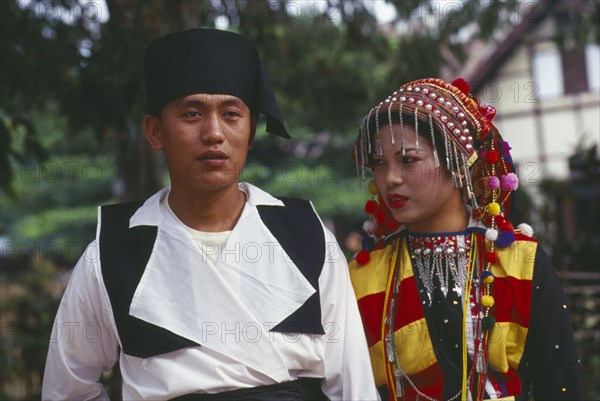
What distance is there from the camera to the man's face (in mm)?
2514

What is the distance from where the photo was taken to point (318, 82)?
27.7ft

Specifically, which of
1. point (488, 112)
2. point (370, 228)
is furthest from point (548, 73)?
point (370, 228)

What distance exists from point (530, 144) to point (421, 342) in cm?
1166

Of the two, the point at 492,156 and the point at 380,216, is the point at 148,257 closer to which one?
the point at 380,216

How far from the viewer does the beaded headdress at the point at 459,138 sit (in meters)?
2.70

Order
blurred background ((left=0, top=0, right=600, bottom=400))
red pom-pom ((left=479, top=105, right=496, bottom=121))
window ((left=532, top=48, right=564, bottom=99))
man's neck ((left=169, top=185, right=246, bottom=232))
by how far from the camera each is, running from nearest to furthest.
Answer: man's neck ((left=169, top=185, right=246, bottom=232)) < red pom-pom ((left=479, top=105, right=496, bottom=121)) < blurred background ((left=0, top=0, right=600, bottom=400)) < window ((left=532, top=48, right=564, bottom=99))

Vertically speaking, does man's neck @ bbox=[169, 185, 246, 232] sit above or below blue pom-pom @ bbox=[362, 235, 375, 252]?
above

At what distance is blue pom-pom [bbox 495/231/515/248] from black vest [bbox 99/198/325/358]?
2.05 ft

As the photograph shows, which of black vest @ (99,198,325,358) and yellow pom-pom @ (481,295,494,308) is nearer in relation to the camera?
black vest @ (99,198,325,358)

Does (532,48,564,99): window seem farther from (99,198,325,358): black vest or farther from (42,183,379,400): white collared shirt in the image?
(42,183,379,400): white collared shirt

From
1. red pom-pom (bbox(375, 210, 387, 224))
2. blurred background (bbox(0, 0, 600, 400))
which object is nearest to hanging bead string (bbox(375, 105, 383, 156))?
red pom-pom (bbox(375, 210, 387, 224))

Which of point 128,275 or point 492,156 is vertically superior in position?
point 492,156

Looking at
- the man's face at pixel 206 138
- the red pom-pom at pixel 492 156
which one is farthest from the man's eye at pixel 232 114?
the red pom-pom at pixel 492 156

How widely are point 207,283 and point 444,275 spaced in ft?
2.86
